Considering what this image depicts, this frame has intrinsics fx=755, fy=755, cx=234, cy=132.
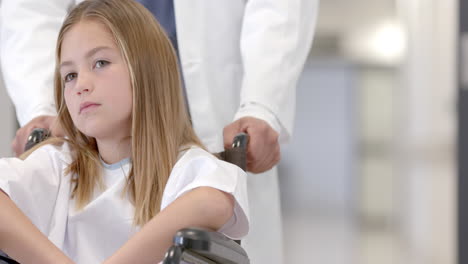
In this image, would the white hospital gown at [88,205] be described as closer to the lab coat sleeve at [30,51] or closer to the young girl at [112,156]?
the young girl at [112,156]

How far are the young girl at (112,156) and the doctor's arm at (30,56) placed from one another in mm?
236

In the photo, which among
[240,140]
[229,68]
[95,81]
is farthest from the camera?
[229,68]

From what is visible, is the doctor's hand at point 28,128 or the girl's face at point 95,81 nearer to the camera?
the girl's face at point 95,81

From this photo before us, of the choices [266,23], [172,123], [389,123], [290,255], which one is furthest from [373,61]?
[172,123]

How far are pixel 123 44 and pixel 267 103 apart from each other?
14.9 inches

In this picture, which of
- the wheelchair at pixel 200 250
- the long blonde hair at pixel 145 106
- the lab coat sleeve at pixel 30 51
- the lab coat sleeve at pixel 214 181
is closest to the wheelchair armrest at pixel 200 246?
the wheelchair at pixel 200 250

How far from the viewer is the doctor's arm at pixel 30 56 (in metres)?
1.55

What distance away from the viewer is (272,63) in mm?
1559

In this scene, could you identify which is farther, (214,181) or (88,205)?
(88,205)

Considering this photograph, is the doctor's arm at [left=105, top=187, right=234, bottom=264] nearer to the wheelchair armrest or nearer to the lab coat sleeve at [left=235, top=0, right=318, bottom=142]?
the wheelchair armrest

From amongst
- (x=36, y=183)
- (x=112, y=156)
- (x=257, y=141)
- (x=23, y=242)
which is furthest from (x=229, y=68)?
(x=23, y=242)

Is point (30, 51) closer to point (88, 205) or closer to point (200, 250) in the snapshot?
point (88, 205)

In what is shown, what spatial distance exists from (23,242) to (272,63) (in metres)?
0.67

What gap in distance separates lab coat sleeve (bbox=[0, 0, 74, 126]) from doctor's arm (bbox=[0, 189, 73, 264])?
0.46 metres
